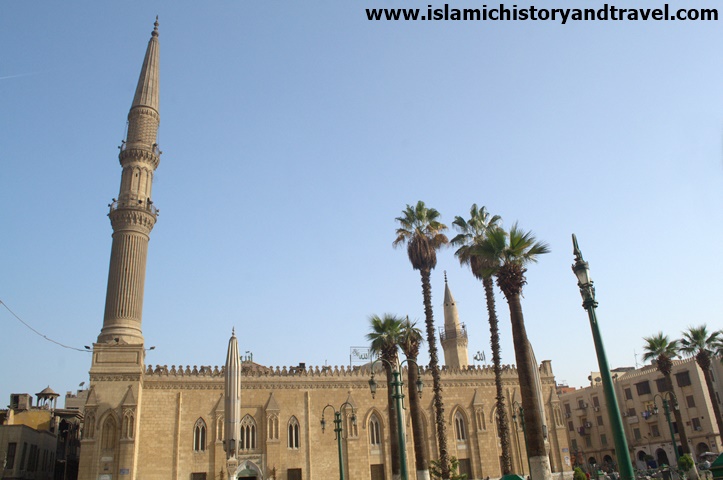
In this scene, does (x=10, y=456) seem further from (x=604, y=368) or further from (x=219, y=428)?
(x=604, y=368)

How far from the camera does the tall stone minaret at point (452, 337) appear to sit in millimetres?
47250

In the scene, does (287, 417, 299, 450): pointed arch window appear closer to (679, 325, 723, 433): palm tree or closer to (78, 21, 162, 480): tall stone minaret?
(78, 21, 162, 480): tall stone minaret

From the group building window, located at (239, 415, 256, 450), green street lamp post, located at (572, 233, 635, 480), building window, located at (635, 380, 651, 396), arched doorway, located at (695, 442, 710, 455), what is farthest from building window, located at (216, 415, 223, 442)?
arched doorway, located at (695, 442, 710, 455)

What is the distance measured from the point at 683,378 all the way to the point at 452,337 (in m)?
18.9

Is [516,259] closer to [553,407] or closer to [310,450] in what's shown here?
[310,450]

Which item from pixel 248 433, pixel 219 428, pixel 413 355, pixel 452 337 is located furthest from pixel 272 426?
pixel 452 337

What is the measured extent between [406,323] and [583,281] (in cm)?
1703

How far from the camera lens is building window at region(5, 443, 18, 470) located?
33.0 metres

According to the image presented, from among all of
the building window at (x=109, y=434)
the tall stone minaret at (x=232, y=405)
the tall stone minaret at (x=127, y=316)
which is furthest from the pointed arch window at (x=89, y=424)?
the tall stone minaret at (x=232, y=405)

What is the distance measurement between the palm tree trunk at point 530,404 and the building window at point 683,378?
35.5m

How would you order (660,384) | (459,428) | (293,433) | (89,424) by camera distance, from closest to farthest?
(89,424), (293,433), (459,428), (660,384)

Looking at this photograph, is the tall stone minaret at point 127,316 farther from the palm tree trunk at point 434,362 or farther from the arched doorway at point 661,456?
the arched doorway at point 661,456

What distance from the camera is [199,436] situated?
33.8 m

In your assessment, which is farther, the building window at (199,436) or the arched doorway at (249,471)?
the arched doorway at (249,471)
